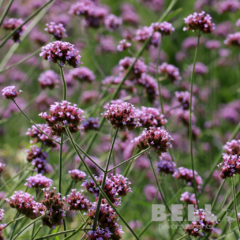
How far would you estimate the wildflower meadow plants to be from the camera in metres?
1.28

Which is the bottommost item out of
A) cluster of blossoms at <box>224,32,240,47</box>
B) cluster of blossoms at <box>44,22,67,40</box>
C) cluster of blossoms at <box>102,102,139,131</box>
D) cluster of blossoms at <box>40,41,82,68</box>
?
cluster of blossoms at <box>102,102,139,131</box>

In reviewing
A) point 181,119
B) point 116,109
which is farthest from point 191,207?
point 181,119

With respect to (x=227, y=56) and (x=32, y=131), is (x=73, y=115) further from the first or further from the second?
(x=227, y=56)

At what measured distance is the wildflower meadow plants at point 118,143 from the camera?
1.28 m

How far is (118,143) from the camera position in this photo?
7.54 feet

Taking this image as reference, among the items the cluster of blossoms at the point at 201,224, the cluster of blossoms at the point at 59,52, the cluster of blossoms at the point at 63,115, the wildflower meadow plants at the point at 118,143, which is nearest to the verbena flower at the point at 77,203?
the wildflower meadow plants at the point at 118,143

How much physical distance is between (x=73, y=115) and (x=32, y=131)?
19.7 inches

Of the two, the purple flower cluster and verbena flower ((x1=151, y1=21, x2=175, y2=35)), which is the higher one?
verbena flower ((x1=151, y1=21, x2=175, y2=35))

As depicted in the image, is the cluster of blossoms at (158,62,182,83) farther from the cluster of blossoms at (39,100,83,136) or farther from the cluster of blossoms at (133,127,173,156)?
the cluster of blossoms at (39,100,83,136)

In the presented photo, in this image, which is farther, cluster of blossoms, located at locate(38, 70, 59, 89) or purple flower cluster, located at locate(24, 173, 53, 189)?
cluster of blossoms, located at locate(38, 70, 59, 89)

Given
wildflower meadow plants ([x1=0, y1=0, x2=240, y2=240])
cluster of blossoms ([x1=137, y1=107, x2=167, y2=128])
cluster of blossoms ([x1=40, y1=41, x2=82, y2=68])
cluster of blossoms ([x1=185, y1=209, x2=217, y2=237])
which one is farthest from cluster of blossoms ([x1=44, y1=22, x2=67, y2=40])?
cluster of blossoms ([x1=185, y1=209, x2=217, y2=237])

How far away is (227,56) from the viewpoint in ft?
13.1

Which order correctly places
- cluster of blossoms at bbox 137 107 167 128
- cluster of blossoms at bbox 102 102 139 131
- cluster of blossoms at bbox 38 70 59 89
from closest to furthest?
1. cluster of blossoms at bbox 102 102 139 131
2. cluster of blossoms at bbox 137 107 167 128
3. cluster of blossoms at bbox 38 70 59 89

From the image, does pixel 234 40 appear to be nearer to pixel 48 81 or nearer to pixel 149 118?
pixel 149 118
